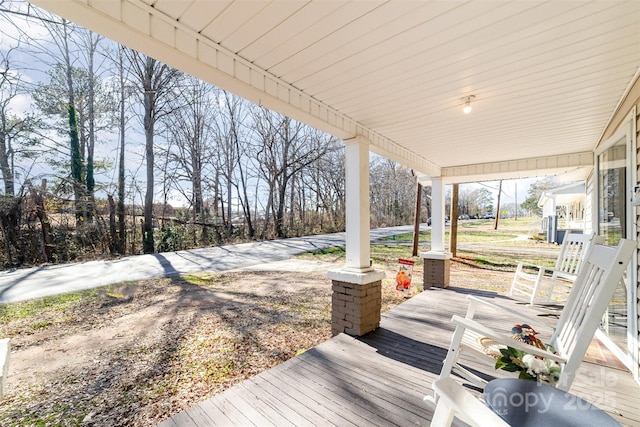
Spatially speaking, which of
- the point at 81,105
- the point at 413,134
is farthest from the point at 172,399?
the point at 81,105

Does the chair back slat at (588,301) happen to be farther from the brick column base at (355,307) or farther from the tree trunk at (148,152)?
the tree trunk at (148,152)

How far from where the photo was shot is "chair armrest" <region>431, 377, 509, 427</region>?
2.42ft

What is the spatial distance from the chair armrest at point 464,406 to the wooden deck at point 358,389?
124 centimetres

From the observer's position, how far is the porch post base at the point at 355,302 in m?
3.06

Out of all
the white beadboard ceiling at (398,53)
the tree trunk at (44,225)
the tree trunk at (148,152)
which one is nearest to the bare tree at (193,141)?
the tree trunk at (148,152)

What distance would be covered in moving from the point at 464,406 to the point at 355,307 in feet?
7.76

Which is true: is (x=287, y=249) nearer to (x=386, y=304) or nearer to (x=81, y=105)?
(x=386, y=304)

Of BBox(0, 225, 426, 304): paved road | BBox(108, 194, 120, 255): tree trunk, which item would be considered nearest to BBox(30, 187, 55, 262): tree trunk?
BBox(0, 225, 426, 304): paved road

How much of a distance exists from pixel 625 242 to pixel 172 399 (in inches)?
133

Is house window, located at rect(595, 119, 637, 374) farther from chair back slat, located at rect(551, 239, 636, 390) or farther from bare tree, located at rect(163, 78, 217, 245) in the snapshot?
bare tree, located at rect(163, 78, 217, 245)

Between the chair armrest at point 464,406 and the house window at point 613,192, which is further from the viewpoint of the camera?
the house window at point 613,192

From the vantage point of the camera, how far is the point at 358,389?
7.07ft

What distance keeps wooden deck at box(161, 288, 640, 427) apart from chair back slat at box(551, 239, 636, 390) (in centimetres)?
80

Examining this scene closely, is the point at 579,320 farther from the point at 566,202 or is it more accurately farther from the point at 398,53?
the point at 566,202
